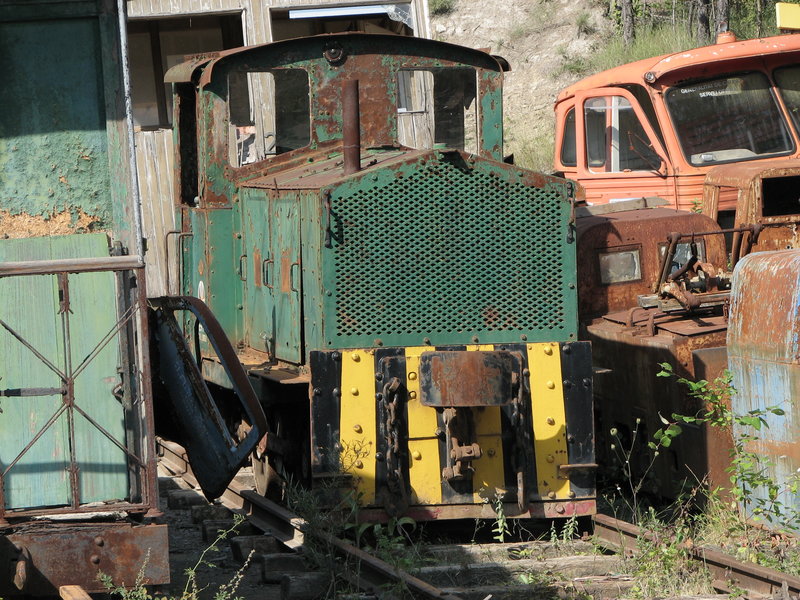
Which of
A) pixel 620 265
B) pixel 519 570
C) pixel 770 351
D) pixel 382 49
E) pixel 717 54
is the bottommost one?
pixel 519 570

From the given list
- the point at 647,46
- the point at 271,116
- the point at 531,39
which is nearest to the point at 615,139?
the point at 271,116

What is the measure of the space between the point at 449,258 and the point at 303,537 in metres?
1.78

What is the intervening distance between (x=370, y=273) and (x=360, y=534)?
1.47 meters

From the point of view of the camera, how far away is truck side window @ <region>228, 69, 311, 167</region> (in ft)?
27.6

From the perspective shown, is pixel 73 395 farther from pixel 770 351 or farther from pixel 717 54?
pixel 717 54

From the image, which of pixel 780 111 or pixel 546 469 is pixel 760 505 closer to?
pixel 546 469

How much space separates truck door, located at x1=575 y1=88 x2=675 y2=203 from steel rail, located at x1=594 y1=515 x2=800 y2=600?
5.10 m

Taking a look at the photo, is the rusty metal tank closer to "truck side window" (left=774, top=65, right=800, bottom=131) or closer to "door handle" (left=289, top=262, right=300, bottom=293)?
"door handle" (left=289, top=262, right=300, bottom=293)

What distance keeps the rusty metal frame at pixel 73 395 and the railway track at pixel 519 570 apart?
4.04ft

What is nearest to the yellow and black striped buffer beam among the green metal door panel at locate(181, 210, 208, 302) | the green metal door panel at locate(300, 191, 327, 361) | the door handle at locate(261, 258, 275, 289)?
the green metal door panel at locate(300, 191, 327, 361)

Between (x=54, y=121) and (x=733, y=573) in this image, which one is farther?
(x=54, y=121)

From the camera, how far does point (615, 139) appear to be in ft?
40.1

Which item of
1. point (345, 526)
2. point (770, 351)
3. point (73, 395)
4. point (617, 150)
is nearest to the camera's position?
point (73, 395)

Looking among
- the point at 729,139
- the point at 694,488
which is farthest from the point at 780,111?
the point at 694,488
